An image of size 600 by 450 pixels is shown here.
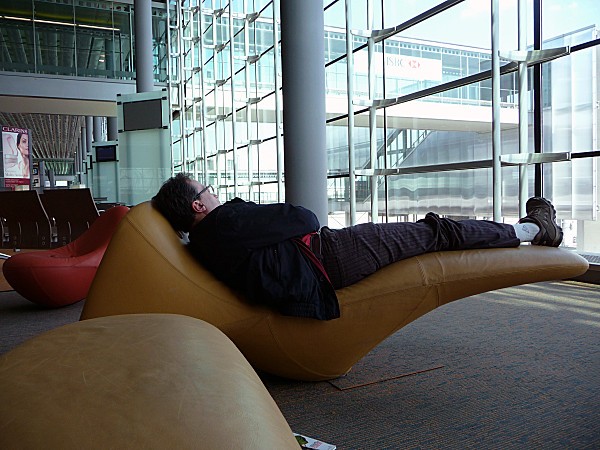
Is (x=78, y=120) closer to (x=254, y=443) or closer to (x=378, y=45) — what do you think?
(x=378, y=45)

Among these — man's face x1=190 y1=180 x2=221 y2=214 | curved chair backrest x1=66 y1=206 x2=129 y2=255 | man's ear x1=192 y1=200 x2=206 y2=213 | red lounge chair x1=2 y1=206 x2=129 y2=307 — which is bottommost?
red lounge chair x1=2 y1=206 x2=129 y2=307

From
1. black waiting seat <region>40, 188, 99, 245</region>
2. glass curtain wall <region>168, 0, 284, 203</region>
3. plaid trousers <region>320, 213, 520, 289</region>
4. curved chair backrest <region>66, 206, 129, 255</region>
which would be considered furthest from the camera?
glass curtain wall <region>168, 0, 284, 203</region>

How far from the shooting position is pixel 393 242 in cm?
268

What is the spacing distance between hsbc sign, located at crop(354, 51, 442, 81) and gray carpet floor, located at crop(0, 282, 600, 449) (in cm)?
326

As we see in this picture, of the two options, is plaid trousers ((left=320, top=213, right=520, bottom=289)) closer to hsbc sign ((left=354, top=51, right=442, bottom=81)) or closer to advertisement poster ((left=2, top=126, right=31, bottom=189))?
hsbc sign ((left=354, top=51, right=442, bottom=81))

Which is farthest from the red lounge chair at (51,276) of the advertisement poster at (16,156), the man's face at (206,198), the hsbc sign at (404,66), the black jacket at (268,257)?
the advertisement poster at (16,156)

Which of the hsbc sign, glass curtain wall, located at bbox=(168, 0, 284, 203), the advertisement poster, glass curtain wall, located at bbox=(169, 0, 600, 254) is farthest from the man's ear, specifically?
the advertisement poster

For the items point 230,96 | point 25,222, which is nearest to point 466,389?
point 25,222

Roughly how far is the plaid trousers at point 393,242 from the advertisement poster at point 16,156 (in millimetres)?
13579

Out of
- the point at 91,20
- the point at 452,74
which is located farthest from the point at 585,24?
the point at 91,20

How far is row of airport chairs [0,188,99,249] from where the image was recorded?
788cm

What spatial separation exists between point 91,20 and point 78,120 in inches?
549

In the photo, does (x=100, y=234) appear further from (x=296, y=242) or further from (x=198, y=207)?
(x=296, y=242)

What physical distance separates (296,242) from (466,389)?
3.25ft
